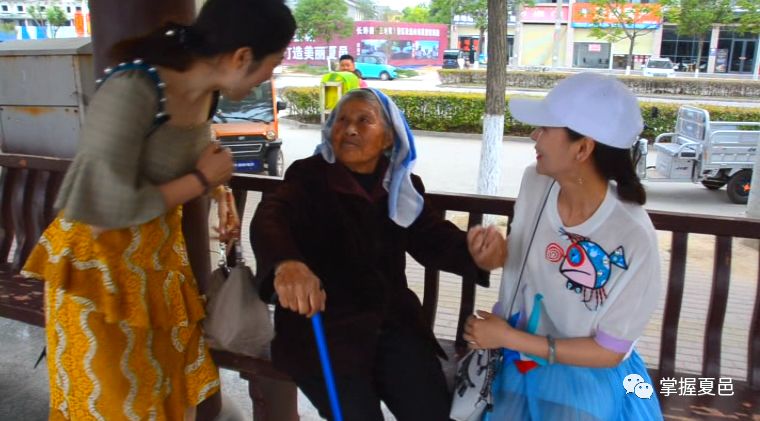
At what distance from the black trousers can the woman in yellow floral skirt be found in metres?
0.52

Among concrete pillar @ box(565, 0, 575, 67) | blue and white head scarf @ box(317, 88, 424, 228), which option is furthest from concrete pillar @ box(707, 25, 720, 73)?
blue and white head scarf @ box(317, 88, 424, 228)

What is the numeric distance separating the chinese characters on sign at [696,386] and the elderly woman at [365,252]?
0.90 m

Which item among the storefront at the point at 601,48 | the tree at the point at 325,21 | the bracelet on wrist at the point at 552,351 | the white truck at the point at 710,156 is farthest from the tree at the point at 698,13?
the bracelet on wrist at the point at 552,351

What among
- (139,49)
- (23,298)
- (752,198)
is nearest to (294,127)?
(752,198)

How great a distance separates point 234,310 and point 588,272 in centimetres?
119

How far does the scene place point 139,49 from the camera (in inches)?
65.2

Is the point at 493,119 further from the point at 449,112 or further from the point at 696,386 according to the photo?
the point at 449,112

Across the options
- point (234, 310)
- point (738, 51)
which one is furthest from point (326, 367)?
point (738, 51)

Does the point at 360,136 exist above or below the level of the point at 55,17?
below

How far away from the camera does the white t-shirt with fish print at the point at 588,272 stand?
68.5 inches

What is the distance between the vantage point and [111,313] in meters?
1.80

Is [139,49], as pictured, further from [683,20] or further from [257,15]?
[683,20]

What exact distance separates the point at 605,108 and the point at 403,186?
0.77 metres

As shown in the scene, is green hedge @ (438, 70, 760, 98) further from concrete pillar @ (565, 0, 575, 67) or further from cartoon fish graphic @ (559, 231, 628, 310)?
cartoon fish graphic @ (559, 231, 628, 310)
